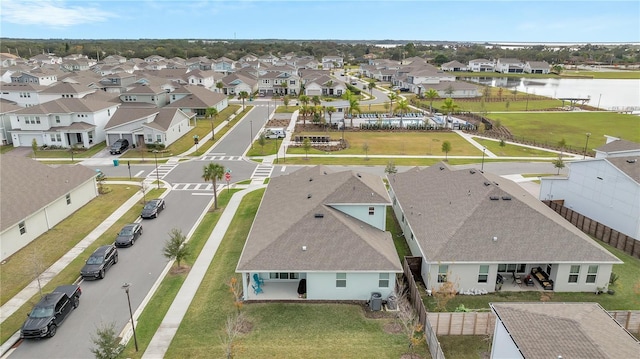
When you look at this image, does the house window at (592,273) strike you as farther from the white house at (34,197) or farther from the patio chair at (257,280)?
the white house at (34,197)

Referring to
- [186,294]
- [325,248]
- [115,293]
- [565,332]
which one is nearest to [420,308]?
[325,248]

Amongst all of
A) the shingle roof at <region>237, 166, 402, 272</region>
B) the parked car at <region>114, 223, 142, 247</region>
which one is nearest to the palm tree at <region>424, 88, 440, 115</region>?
the shingle roof at <region>237, 166, 402, 272</region>

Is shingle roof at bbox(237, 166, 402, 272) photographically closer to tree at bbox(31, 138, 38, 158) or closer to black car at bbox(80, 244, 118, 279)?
black car at bbox(80, 244, 118, 279)

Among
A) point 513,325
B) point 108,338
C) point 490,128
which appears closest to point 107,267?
point 108,338

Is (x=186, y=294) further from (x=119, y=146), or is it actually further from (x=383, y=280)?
(x=119, y=146)

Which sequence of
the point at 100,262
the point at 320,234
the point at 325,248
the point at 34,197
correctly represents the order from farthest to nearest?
the point at 34,197 → the point at 100,262 → the point at 320,234 → the point at 325,248

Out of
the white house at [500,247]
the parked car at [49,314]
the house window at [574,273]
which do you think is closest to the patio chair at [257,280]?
the parked car at [49,314]
